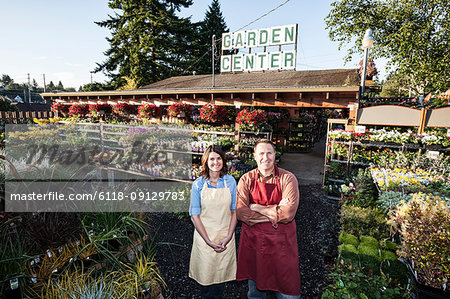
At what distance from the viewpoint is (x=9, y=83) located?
288 feet

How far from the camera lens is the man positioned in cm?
222

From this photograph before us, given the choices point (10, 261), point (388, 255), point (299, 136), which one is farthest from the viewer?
point (299, 136)

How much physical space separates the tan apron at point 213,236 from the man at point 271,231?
6.5 inches

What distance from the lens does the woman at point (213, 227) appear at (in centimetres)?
235

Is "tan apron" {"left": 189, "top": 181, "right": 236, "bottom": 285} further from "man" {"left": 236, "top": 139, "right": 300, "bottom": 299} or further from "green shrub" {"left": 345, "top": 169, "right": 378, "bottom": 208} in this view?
"green shrub" {"left": 345, "top": 169, "right": 378, "bottom": 208}

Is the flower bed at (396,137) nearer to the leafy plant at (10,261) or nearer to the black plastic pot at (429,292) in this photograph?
the black plastic pot at (429,292)

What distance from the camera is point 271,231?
225 centimetres

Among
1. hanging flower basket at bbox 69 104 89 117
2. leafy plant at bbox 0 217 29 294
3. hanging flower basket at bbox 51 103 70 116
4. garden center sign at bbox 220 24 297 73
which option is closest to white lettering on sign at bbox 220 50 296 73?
garden center sign at bbox 220 24 297 73

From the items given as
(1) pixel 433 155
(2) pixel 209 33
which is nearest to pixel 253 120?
(1) pixel 433 155

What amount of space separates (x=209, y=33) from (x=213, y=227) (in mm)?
30539

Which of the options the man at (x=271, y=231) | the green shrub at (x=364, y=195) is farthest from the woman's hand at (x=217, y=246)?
the green shrub at (x=364, y=195)

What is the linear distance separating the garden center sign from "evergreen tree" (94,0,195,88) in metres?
11.8

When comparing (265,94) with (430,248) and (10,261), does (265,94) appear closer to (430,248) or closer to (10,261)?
(430,248)

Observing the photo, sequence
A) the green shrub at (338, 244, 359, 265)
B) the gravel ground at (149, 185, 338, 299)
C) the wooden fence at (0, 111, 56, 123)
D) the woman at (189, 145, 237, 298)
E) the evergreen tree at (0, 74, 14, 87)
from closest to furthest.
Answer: the woman at (189, 145, 237, 298) < the green shrub at (338, 244, 359, 265) < the gravel ground at (149, 185, 338, 299) < the wooden fence at (0, 111, 56, 123) < the evergreen tree at (0, 74, 14, 87)
